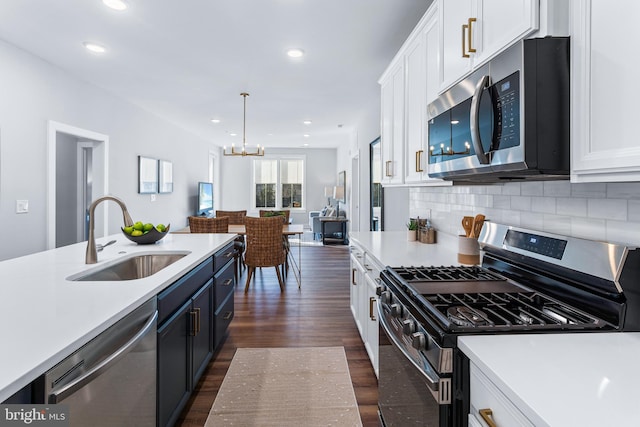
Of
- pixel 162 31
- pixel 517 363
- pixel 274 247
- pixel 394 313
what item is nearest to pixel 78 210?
pixel 274 247

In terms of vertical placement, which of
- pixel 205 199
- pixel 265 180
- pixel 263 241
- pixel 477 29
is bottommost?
pixel 263 241

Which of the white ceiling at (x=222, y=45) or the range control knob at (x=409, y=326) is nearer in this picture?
the range control knob at (x=409, y=326)

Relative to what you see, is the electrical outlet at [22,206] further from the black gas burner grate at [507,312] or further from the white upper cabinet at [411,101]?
the black gas burner grate at [507,312]

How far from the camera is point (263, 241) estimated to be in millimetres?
4402

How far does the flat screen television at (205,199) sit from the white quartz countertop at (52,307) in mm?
6249

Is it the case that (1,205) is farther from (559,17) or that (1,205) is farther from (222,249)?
(559,17)

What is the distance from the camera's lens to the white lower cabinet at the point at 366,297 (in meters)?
2.26

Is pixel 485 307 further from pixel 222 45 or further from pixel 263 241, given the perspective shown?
pixel 263 241

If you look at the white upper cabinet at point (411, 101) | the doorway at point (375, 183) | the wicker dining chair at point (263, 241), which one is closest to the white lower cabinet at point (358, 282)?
the white upper cabinet at point (411, 101)

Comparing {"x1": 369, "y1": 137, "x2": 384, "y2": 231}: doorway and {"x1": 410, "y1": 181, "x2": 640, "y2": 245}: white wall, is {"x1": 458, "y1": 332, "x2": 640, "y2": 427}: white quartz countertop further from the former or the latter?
{"x1": 369, "y1": 137, "x2": 384, "y2": 231}: doorway

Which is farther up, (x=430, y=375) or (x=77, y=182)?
(x=77, y=182)

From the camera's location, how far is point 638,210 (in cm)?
111

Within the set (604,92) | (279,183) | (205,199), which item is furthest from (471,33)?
(279,183)

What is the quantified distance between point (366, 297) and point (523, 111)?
5.80ft
